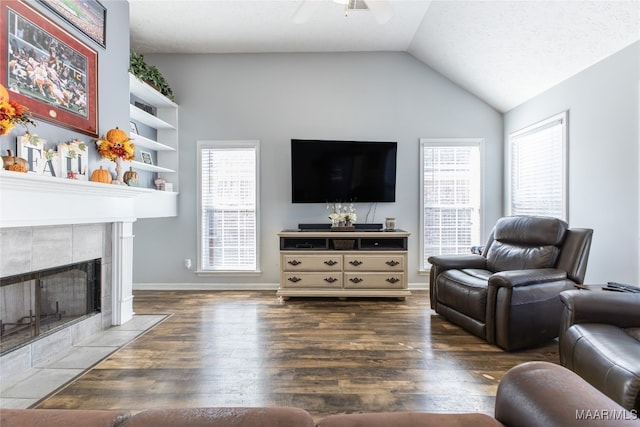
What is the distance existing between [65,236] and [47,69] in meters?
1.29

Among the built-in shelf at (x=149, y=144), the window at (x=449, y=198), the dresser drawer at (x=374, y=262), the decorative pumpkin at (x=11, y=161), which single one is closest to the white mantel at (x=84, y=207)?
the decorative pumpkin at (x=11, y=161)

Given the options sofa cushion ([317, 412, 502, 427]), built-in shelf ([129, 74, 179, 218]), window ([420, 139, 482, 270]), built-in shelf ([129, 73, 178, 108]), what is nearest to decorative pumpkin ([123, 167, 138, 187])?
built-in shelf ([129, 74, 179, 218])

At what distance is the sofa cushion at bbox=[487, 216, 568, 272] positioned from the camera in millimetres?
2744

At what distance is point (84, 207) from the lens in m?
2.58

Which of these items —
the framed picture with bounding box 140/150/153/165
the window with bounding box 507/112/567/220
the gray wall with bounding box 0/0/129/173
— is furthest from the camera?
the framed picture with bounding box 140/150/153/165

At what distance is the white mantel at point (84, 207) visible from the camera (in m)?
1.97

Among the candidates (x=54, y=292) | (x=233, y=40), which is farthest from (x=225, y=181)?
(x=54, y=292)

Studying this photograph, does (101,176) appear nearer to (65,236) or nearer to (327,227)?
(65,236)

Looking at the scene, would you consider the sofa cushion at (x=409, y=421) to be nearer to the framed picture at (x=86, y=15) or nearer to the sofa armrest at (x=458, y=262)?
the sofa armrest at (x=458, y=262)

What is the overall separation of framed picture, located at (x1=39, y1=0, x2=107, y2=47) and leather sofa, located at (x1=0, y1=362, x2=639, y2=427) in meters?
2.96

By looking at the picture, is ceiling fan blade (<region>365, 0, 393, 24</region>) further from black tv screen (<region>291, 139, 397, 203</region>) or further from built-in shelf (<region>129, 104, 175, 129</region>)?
built-in shelf (<region>129, 104, 175, 129</region>)

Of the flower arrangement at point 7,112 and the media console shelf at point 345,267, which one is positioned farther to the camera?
the media console shelf at point 345,267

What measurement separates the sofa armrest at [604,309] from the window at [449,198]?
8.17 feet

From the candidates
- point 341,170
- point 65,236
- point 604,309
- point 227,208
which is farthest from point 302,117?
point 604,309
